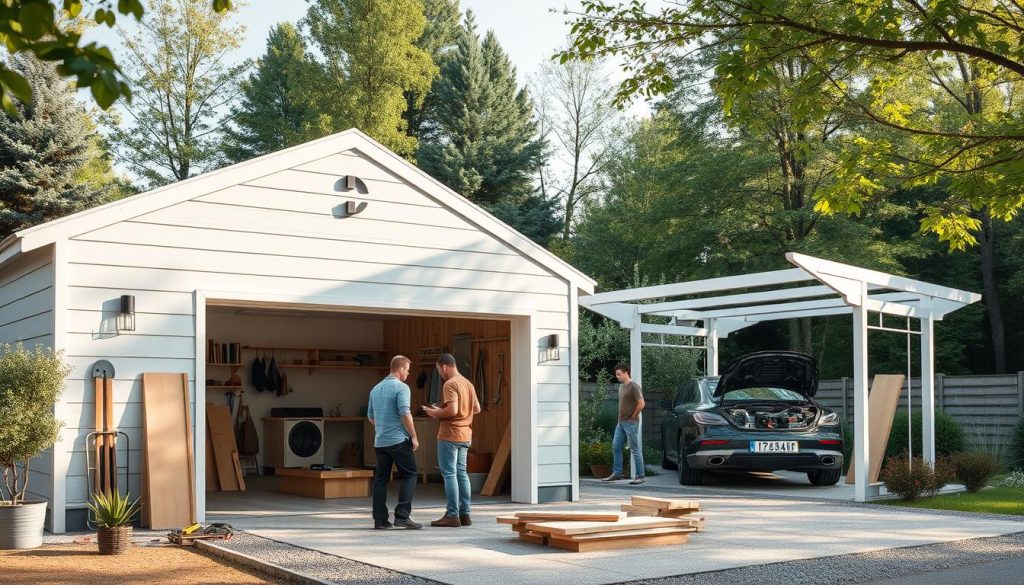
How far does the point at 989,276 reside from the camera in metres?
27.8

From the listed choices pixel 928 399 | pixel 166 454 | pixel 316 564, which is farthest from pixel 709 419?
pixel 316 564

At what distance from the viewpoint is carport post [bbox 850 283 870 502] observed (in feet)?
39.1

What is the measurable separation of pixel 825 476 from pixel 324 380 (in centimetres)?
818

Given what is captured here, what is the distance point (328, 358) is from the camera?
57.1 feet

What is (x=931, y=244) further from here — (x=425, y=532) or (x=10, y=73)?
(x=10, y=73)

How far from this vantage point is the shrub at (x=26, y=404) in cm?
816

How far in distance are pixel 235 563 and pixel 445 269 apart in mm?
4511

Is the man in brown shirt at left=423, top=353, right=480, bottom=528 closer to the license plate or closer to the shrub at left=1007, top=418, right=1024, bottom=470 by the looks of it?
the license plate

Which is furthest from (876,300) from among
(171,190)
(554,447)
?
(171,190)

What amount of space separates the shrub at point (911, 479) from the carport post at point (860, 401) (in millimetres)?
262

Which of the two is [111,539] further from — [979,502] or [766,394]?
[979,502]

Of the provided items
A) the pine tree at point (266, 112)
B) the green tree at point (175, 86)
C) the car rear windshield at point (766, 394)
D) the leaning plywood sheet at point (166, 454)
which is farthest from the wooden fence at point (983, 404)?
the green tree at point (175, 86)

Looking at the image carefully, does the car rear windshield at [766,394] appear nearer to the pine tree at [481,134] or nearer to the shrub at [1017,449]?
the shrub at [1017,449]

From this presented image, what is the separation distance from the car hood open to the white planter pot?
25.9 ft
